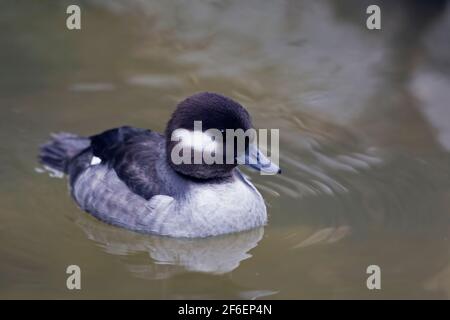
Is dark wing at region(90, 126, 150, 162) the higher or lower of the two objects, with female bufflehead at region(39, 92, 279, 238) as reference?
higher

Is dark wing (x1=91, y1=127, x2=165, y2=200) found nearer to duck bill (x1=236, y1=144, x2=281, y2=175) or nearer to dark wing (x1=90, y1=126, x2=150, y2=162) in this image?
dark wing (x1=90, y1=126, x2=150, y2=162)

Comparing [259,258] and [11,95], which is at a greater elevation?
[11,95]

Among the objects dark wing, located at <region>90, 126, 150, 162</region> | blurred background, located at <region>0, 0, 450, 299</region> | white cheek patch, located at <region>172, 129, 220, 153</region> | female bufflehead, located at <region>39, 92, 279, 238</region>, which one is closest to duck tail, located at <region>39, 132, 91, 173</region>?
blurred background, located at <region>0, 0, 450, 299</region>

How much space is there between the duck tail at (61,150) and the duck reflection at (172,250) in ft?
3.46

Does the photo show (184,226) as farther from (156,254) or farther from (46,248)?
(46,248)

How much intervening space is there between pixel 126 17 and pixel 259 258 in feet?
19.0

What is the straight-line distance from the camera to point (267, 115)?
11.0m

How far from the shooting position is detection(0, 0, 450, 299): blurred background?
8.13 metres

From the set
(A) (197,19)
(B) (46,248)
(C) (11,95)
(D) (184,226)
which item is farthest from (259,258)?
(A) (197,19)

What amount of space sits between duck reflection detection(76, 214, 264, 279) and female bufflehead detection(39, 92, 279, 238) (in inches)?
2.9

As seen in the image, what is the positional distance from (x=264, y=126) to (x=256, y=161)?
2.21 metres

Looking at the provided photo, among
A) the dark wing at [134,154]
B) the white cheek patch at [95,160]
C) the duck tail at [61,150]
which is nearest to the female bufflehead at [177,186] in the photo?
the dark wing at [134,154]

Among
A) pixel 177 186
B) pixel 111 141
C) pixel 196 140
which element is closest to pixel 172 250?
pixel 177 186

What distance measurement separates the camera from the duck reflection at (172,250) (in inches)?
323
